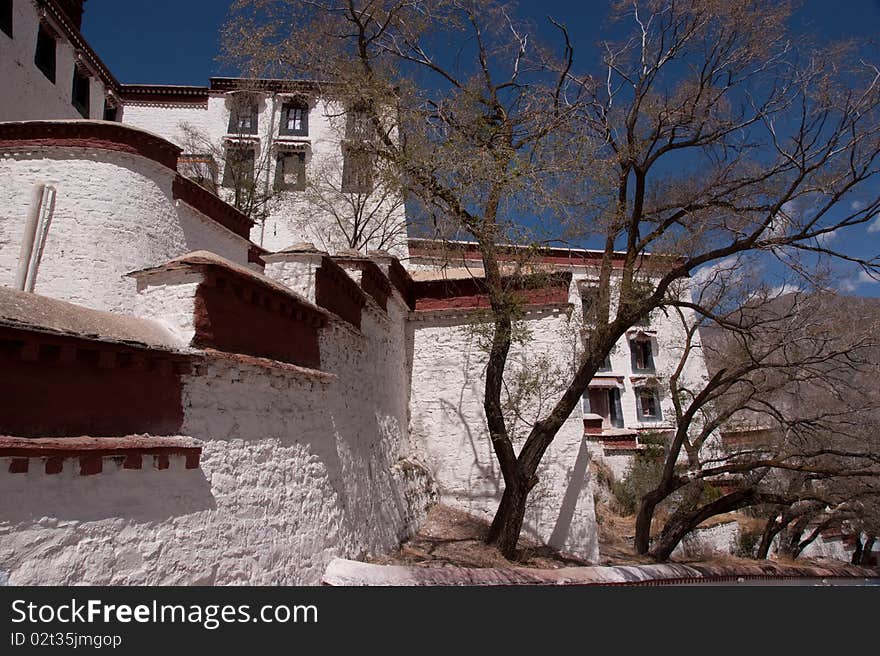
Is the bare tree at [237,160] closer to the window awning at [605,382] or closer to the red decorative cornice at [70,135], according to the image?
the red decorative cornice at [70,135]

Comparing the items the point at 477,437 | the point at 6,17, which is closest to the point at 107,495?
the point at 477,437

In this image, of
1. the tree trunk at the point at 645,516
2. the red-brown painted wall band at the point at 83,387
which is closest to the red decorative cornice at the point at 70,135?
the red-brown painted wall band at the point at 83,387

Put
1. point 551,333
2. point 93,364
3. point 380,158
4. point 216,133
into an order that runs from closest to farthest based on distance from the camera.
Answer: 1. point 93,364
2. point 380,158
3. point 551,333
4. point 216,133

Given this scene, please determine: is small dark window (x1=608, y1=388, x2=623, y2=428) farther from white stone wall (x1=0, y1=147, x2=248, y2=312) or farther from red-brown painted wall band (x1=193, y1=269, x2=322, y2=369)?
red-brown painted wall band (x1=193, y1=269, x2=322, y2=369)

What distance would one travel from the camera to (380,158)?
9.46m

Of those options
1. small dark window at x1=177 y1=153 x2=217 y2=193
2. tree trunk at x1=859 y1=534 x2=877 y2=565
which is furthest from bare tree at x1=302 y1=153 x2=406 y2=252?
tree trunk at x1=859 y1=534 x2=877 y2=565

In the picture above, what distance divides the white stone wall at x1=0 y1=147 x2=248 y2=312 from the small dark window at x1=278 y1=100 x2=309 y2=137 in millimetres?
15249

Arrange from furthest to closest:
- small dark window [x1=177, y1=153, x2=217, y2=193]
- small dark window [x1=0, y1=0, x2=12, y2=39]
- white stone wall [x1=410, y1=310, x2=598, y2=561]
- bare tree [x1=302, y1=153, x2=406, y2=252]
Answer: small dark window [x1=177, y1=153, x2=217, y2=193]
bare tree [x1=302, y1=153, x2=406, y2=252]
small dark window [x1=0, y1=0, x2=12, y2=39]
white stone wall [x1=410, y1=310, x2=598, y2=561]

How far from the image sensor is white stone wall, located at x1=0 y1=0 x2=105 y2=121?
14.1 metres

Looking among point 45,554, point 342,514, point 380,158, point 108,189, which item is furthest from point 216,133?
point 45,554

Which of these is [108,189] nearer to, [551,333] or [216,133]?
[551,333]

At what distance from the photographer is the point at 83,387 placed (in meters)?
3.84

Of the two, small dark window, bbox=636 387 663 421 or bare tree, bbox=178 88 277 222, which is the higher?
bare tree, bbox=178 88 277 222
